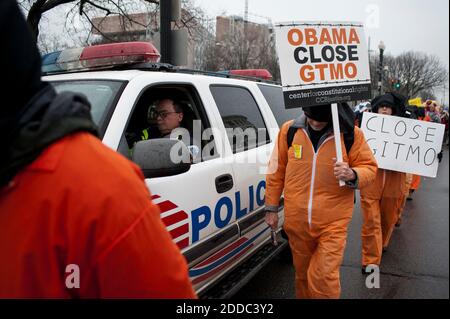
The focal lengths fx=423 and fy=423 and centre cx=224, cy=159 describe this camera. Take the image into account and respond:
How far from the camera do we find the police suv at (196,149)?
243cm

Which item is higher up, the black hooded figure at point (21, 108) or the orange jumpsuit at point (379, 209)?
the black hooded figure at point (21, 108)

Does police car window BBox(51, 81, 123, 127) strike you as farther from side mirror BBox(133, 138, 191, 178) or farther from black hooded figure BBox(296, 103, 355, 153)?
black hooded figure BBox(296, 103, 355, 153)

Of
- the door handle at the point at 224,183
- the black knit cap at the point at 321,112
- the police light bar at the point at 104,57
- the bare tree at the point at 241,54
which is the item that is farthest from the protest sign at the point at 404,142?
the bare tree at the point at 241,54

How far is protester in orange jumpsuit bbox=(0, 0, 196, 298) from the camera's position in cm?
94

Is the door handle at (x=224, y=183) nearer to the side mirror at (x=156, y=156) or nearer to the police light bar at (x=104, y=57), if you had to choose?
the side mirror at (x=156, y=156)

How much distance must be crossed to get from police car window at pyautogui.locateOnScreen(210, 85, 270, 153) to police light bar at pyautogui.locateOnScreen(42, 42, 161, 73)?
63cm

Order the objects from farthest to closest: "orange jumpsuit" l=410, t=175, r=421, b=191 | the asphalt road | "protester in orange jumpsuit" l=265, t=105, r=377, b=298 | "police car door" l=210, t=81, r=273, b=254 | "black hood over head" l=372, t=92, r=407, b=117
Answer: "orange jumpsuit" l=410, t=175, r=421, b=191, "black hood over head" l=372, t=92, r=407, b=117, the asphalt road, "police car door" l=210, t=81, r=273, b=254, "protester in orange jumpsuit" l=265, t=105, r=377, b=298

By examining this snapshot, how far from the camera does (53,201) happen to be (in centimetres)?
94

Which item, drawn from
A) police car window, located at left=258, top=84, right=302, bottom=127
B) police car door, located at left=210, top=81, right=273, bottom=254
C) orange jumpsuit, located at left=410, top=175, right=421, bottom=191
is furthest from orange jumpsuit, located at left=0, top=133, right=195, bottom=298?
orange jumpsuit, located at left=410, top=175, right=421, bottom=191

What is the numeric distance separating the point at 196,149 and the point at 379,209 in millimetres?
2541

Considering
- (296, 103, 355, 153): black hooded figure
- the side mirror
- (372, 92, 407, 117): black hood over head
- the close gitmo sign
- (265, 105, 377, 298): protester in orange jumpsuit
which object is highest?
the close gitmo sign

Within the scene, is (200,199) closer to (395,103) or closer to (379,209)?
(379,209)

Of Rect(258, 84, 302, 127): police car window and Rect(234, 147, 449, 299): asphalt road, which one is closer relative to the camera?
Rect(234, 147, 449, 299): asphalt road

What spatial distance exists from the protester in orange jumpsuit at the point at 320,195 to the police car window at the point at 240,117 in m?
0.55
